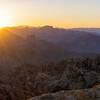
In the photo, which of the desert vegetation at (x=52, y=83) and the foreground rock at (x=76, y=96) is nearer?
the foreground rock at (x=76, y=96)

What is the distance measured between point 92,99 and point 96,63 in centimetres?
6942

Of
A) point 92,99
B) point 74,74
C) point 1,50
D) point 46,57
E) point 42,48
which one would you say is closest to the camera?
point 92,99

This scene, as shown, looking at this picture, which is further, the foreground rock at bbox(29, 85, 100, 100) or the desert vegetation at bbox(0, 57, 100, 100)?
the desert vegetation at bbox(0, 57, 100, 100)

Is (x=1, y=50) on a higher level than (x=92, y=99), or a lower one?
lower

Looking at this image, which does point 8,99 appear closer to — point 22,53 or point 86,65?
point 86,65

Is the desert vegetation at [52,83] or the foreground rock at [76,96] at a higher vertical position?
the foreground rock at [76,96]

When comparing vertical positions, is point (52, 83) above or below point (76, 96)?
below

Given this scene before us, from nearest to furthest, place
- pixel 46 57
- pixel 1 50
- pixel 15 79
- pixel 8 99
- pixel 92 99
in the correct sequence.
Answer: pixel 92 99
pixel 8 99
pixel 15 79
pixel 1 50
pixel 46 57

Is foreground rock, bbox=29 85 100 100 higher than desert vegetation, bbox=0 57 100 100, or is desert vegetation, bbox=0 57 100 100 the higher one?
foreground rock, bbox=29 85 100 100

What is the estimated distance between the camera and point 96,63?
9288 cm

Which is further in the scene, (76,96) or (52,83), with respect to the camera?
(52,83)

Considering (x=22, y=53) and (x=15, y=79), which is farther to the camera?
(x=22, y=53)

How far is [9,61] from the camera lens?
131000mm

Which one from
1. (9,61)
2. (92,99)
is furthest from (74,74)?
(9,61)
